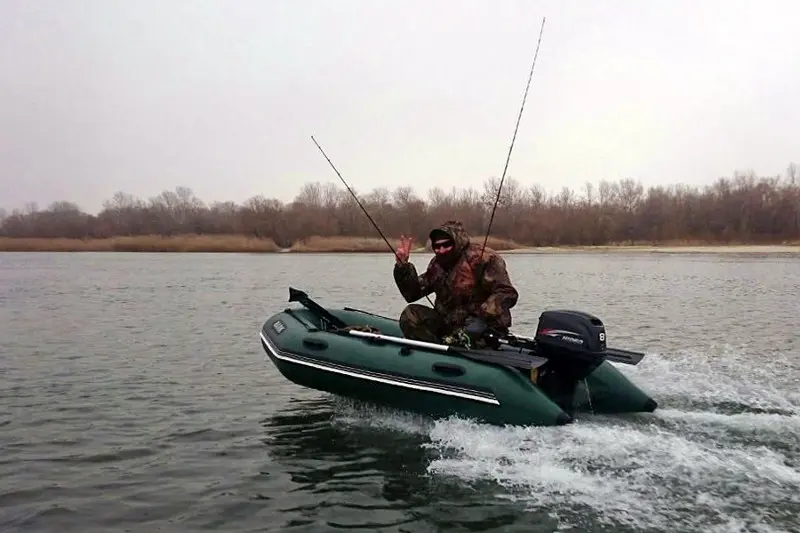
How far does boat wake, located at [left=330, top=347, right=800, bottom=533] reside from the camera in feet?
14.4

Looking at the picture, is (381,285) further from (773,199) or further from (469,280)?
(773,199)

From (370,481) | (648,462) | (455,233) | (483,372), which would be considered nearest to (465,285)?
(455,233)

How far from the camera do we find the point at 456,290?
658cm

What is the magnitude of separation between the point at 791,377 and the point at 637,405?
3.12 meters

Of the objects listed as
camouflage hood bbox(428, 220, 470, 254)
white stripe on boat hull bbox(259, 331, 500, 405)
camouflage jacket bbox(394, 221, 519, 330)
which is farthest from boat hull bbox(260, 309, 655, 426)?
camouflage hood bbox(428, 220, 470, 254)

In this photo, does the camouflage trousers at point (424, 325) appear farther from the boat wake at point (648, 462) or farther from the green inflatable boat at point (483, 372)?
the boat wake at point (648, 462)

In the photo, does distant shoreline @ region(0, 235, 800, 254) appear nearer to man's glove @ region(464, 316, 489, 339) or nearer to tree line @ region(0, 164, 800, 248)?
tree line @ region(0, 164, 800, 248)

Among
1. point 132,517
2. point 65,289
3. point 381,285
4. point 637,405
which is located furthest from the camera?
point 381,285

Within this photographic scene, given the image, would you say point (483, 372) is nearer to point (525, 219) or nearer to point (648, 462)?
point (648, 462)

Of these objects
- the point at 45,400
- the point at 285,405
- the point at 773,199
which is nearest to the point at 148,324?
the point at 45,400

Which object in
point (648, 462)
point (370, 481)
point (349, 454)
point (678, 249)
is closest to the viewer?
point (648, 462)

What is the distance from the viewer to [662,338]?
39.0 ft

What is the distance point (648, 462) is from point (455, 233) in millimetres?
2544

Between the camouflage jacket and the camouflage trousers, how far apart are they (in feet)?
0.24
